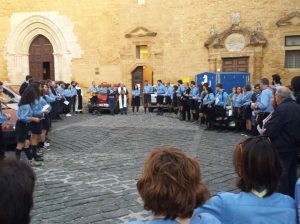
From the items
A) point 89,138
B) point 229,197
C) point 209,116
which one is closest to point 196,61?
point 209,116

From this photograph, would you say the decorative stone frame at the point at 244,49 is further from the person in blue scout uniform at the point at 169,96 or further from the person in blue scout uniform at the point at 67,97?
the person in blue scout uniform at the point at 67,97

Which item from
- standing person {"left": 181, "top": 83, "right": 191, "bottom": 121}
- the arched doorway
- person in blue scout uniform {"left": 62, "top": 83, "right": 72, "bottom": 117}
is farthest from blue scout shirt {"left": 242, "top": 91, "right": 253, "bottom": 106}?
the arched doorway

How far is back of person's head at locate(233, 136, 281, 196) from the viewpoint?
244cm

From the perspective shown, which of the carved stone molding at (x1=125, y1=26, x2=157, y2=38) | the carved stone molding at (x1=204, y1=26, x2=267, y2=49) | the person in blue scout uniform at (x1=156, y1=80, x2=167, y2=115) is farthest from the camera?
the carved stone molding at (x1=125, y1=26, x2=157, y2=38)

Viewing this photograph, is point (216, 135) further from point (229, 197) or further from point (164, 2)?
point (164, 2)

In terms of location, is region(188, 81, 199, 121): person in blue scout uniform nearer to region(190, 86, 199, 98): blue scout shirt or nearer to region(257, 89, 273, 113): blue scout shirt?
region(190, 86, 199, 98): blue scout shirt

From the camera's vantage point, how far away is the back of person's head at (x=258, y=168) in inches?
96.1

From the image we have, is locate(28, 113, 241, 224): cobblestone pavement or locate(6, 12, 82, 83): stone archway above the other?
locate(6, 12, 82, 83): stone archway

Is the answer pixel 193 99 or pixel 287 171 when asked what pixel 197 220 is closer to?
pixel 287 171

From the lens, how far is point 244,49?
22.4 m

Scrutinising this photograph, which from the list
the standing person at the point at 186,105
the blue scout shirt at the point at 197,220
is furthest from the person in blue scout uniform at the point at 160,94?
the blue scout shirt at the point at 197,220

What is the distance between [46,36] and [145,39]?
6940mm

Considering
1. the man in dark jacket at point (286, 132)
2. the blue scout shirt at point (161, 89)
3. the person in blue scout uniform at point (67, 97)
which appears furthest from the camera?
the blue scout shirt at point (161, 89)

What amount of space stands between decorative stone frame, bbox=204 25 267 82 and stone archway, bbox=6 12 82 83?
874cm
